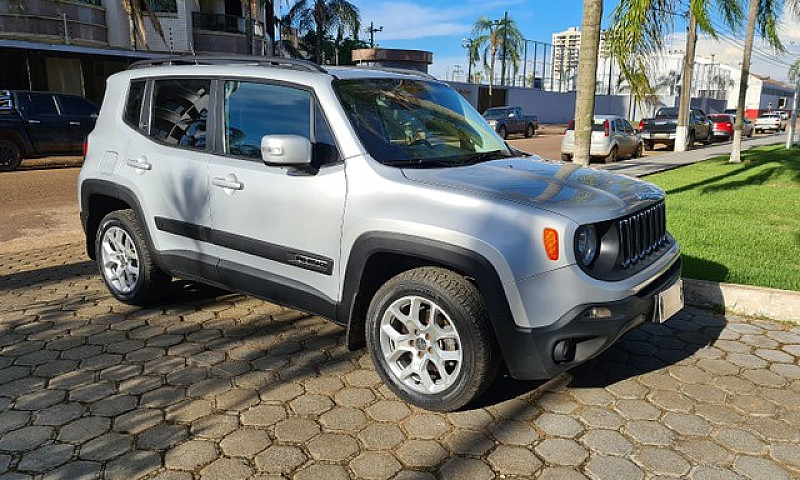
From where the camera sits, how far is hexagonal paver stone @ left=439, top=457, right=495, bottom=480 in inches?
108

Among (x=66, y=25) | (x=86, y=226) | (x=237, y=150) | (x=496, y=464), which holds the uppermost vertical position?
(x=66, y=25)

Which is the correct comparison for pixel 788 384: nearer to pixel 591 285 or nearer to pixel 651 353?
pixel 651 353

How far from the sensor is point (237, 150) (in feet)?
13.2

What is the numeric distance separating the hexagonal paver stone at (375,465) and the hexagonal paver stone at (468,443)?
11.9 inches

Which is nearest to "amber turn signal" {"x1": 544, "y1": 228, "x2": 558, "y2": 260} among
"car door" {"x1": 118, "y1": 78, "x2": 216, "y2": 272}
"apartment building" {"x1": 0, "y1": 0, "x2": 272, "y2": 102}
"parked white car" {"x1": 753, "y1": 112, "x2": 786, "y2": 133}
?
"car door" {"x1": 118, "y1": 78, "x2": 216, "y2": 272}

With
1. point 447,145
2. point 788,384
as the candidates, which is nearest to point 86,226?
point 447,145

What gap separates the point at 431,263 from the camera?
3279mm

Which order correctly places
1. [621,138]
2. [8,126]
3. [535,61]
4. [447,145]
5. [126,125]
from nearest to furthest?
[447,145]
[126,125]
[8,126]
[621,138]
[535,61]

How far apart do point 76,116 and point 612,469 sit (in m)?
15.4

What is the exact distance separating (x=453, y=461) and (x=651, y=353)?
1927 mm

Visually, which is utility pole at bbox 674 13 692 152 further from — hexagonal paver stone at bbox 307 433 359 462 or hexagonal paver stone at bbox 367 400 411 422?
hexagonal paver stone at bbox 307 433 359 462

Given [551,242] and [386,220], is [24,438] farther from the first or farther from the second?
[551,242]

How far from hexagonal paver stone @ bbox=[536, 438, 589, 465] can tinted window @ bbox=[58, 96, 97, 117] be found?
15.0 metres

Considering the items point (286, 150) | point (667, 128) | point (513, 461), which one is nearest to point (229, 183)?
point (286, 150)
